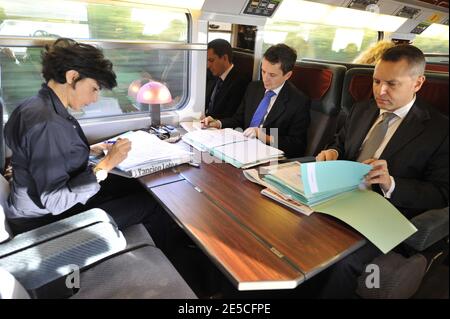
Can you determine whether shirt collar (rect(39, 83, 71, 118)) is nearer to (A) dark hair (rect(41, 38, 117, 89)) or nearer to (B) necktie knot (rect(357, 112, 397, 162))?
(A) dark hair (rect(41, 38, 117, 89))

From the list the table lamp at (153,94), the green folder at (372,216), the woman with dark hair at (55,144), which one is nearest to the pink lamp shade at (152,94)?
the table lamp at (153,94)

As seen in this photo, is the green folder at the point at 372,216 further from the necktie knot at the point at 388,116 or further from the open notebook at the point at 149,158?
the open notebook at the point at 149,158

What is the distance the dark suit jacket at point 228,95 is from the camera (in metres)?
2.73

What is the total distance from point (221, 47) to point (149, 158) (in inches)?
59.5

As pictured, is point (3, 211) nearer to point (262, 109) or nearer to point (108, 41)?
point (108, 41)

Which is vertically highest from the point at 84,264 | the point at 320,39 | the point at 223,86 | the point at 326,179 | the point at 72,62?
the point at 320,39

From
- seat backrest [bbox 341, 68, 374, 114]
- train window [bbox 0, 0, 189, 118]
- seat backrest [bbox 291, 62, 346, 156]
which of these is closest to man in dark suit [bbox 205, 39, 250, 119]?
train window [bbox 0, 0, 189, 118]

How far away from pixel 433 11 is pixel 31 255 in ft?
15.0

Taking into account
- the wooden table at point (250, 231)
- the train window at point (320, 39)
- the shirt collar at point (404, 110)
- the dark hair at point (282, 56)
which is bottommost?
the wooden table at point (250, 231)

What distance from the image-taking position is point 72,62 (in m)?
1.29

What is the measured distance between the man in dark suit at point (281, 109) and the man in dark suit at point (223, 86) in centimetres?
52

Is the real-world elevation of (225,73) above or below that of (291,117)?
above

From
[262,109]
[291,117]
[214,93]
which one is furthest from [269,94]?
[214,93]
